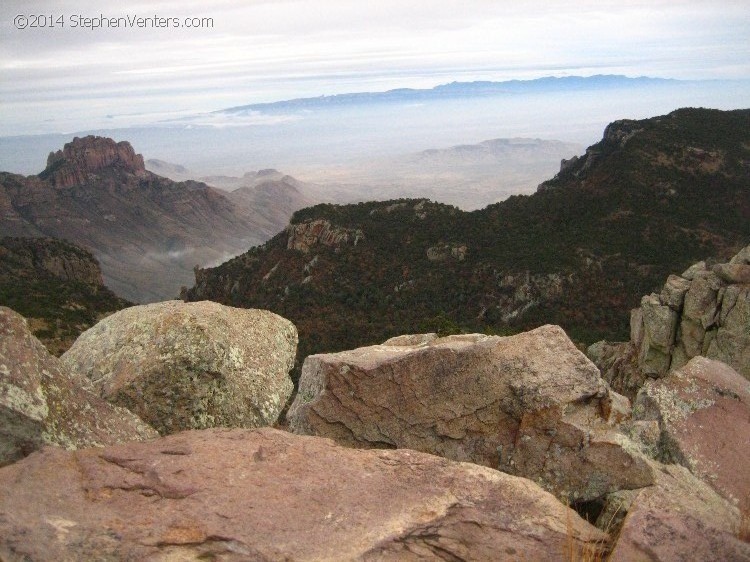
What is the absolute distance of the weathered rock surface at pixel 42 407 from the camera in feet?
21.3

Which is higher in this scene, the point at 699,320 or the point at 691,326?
the point at 699,320

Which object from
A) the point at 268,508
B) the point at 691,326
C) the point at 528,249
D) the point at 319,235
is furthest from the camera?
the point at 319,235

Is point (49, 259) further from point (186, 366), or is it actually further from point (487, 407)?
point (487, 407)

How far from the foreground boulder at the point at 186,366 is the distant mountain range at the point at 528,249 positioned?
25456mm

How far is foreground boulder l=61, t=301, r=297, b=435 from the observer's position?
8.93m

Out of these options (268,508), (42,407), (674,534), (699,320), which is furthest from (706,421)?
(699,320)

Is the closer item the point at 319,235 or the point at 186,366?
the point at 186,366

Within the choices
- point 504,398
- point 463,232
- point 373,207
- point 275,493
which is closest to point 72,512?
point 275,493

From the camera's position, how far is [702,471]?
25.7ft

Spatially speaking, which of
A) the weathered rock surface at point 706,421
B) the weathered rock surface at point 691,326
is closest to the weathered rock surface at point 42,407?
the weathered rock surface at point 706,421

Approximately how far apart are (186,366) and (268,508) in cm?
407

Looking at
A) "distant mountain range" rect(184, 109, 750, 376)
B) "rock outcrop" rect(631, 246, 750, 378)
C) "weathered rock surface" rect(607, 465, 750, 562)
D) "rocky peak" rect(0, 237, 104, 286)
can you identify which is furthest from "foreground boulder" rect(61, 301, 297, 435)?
"rocky peak" rect(0, 237, 104, 286)

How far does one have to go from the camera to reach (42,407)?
22.2 ft

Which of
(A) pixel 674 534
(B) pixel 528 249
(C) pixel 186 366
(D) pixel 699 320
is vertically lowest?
(B) pixel 528 249
